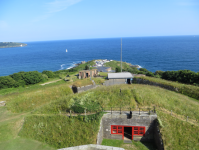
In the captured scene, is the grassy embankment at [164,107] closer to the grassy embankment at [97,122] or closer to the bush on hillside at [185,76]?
the grassy embankment at [97,122]

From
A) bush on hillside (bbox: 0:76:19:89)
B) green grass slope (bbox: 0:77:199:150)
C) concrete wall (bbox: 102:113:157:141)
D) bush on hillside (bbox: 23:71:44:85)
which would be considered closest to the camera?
green grass slope (bbox: 0:77:199:150)

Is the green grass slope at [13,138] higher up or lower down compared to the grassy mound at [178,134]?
lower down

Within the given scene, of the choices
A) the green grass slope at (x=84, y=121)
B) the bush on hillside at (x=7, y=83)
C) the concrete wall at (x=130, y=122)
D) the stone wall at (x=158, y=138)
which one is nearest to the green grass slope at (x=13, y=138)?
the green grass slope at (x=84, y=121)

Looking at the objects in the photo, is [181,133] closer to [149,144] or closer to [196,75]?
[149,144]

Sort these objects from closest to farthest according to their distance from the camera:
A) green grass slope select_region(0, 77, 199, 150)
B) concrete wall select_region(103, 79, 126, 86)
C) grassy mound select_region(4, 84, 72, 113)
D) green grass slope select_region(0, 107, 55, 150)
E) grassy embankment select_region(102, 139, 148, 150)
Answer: green grass slope select_region(0, 77, 199, 150), green grass slope select_region(0, 107, 55, 150), grassy embankment select_region(102, 139, 148, 150), grassy mound select_region(4, 84, 72, 113), concrete wall select_region(103, 79, 126, 86)

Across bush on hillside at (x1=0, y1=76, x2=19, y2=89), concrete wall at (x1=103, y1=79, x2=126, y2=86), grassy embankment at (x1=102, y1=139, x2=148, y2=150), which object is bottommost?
grassy embankment at (x1=102, y1=139, x2=148, y2=150)

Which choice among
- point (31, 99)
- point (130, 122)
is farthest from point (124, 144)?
point (31, 99)

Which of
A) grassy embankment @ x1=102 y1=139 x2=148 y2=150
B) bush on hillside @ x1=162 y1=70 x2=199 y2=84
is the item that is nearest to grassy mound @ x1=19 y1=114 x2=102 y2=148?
grassy embankment @ x1=102 y1=139 x2=148 y2=150

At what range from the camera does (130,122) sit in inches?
598

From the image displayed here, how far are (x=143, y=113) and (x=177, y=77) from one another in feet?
73.3

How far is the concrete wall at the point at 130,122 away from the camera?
1499cm

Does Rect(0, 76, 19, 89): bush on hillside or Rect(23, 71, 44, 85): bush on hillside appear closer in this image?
Rect(0, 76, 19, 89): bush on hillside

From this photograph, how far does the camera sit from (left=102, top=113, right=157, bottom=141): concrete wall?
49.2 ft

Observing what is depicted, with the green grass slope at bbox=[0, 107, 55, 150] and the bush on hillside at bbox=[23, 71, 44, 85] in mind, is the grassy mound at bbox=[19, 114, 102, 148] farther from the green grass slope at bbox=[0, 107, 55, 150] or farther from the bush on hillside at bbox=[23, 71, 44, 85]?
the bush on hillside at bbox=[23, 71, 44, 85]
